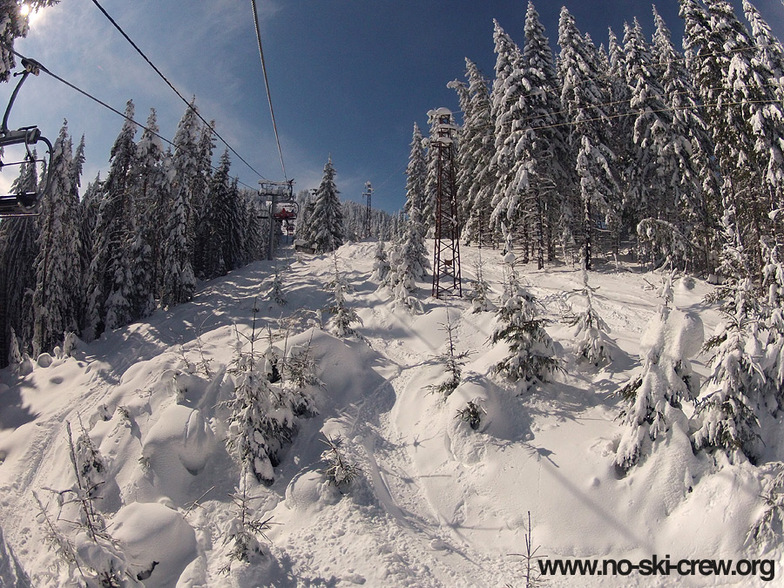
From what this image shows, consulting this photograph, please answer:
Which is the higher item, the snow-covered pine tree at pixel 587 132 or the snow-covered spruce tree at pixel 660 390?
the snow-covered pine tree at pixel 587 132

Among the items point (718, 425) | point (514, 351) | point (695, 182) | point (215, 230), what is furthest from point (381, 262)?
point (215, 230)

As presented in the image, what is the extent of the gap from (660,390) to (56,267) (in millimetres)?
29637

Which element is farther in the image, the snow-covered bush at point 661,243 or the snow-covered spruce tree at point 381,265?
the snow-covered spruce tree at point 381,265

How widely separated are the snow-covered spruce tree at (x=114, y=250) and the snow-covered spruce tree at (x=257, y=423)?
19.3m

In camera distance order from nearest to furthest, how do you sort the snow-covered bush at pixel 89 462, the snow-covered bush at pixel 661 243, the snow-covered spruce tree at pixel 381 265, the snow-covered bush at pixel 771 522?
the snow-covered bush at pixel 771 522 < the snow-covered bush at pixel 89 462 < the snow-covered bush at pixel 661 243 < the snow-covered spruce tree at pixel 381 265

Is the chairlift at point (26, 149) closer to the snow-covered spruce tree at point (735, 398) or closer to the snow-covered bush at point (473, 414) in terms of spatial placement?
the snow-covered bush at point (473, 414)

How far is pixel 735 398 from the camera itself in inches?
241

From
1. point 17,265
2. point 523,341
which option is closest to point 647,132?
point 523,341

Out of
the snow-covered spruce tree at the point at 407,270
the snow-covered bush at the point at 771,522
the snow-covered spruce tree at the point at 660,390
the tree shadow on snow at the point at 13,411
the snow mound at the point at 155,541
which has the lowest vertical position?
the tree shadow on snow at the point at 13,411

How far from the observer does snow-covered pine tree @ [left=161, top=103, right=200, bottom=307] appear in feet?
Result: 83.2

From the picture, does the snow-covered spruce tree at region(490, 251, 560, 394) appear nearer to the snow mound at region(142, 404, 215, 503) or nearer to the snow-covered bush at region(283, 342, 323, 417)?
the snow-covered bush at region(283, 342, 323, 417)

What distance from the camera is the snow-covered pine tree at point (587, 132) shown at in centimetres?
2253

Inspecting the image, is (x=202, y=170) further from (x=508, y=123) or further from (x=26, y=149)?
(x=26, y=149)

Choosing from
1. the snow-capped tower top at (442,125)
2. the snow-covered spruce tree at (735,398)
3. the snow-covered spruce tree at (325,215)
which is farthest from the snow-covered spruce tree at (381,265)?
the snow-covered spruce tree at (325,215)
